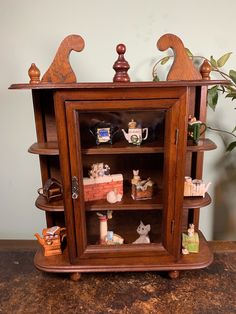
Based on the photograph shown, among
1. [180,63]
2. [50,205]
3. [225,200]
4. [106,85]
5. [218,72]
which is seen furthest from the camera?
[225,200]

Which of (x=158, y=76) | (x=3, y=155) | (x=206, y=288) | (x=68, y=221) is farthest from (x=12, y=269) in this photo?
(x=158, y=76)

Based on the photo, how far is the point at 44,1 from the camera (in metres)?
1.15

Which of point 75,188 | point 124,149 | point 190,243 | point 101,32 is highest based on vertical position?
point 101,32

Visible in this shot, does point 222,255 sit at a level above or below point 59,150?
below

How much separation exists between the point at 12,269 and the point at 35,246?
21 cm

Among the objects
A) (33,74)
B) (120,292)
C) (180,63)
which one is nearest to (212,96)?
(180,63)

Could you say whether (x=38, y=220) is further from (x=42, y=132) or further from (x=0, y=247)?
(x=42, y=132)

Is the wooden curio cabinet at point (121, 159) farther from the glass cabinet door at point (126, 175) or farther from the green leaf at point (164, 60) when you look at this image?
the green leaf at point (164, 60)

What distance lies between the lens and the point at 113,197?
110 cm

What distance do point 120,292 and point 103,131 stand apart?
67cm

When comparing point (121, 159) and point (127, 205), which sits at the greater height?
point (121, 159)

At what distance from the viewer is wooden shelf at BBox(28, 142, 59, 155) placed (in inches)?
39.9

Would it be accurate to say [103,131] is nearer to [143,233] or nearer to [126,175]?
[126,175]

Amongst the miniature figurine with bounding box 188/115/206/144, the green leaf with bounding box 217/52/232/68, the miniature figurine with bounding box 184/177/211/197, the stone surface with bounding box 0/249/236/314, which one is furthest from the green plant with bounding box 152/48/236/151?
the stone surface with bounding box 0/249/236/314
